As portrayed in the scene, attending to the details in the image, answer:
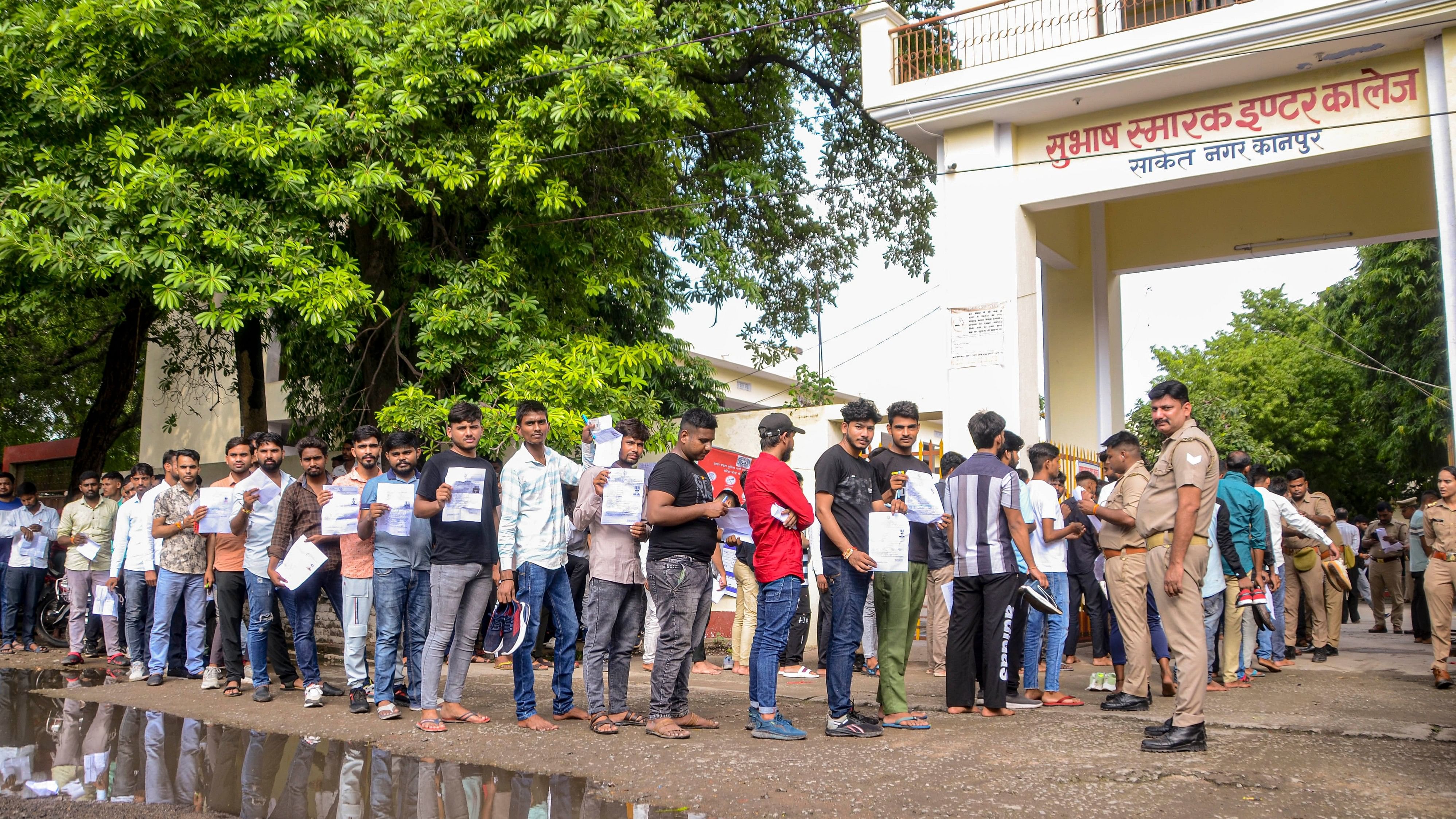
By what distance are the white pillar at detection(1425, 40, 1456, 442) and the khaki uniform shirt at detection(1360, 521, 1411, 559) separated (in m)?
4.88

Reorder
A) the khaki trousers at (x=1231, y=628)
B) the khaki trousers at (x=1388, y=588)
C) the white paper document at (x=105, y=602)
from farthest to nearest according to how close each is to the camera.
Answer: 1. the khaki trousers at (x=1388, y=588)
2. the white paper document at (x=105, y=602)
3. the khaki trousers at (x=1231, y=628)

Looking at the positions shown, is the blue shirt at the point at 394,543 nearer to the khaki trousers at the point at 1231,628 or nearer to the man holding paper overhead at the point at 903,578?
the man holding paper overhead at the point at 903,578

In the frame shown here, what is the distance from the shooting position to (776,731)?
6348 mm

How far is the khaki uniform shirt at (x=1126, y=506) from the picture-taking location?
7387mm

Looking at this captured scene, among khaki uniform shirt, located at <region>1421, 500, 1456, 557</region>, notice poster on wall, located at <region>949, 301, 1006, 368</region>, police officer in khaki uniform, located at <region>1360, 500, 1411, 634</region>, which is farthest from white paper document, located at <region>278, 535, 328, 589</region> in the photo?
police officer in khaki uniform, located at <region>1360, 500, 1411, 634</region>

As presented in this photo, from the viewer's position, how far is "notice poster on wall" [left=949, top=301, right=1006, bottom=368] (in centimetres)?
1280

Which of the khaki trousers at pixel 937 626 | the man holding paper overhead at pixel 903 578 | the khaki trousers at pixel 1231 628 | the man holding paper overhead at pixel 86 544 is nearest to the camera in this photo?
the man holding paper overhead at pixel 903 578

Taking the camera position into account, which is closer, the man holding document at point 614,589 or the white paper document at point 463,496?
the man holding document at point 614,589

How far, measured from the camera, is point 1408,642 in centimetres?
1341

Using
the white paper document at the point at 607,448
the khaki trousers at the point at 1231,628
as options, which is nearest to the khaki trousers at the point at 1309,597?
the khaki trousers at the point at 1231,628

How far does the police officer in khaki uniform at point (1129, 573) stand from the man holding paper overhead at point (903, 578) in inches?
52.4

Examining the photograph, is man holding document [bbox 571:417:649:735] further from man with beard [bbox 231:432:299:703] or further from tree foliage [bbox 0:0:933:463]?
tree foliage [bbox 0:0:933:463]

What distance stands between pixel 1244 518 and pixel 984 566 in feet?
10.2

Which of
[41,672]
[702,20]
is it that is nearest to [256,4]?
[702,20]
